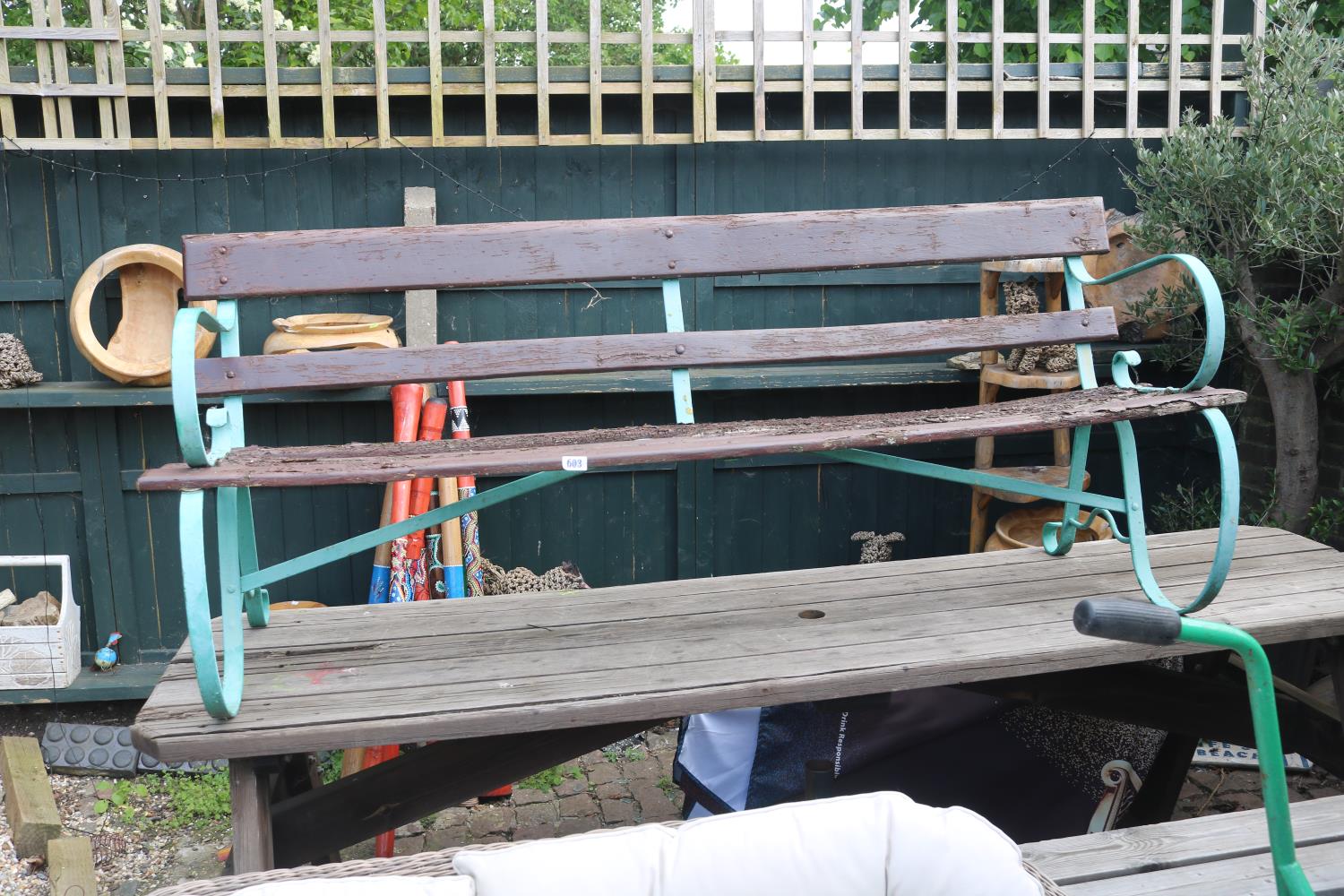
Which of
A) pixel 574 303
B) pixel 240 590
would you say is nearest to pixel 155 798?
pixel 240 590

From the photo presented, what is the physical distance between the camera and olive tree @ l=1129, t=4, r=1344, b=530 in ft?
11.8

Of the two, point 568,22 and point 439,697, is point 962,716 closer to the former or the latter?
point 439,697

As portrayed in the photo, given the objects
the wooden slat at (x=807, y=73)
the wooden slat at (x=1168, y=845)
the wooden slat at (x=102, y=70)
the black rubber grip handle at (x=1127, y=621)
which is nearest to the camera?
the black rubber grip handle at (x=1127, y=621)

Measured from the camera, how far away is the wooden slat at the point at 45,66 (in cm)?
372

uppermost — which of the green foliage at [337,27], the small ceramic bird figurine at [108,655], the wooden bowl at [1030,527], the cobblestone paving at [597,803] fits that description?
the green foliage at [337,27]

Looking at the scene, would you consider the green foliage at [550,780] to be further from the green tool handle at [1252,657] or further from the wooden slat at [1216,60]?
the wooden slat at [1216,60]

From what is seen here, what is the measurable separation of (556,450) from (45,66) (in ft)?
8.27

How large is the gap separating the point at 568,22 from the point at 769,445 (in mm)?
12012

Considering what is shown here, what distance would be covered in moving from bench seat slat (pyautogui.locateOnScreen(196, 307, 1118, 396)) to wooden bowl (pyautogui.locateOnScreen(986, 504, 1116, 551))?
1244 mm

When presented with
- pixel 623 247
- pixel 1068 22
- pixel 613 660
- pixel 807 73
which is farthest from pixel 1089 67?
pixel 613 660

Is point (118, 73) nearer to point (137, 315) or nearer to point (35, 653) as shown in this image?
point (137, 315)

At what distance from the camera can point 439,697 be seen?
7.47ft

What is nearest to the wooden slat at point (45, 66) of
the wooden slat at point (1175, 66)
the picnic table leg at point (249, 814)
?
the picnic table leg at point (249, 814)

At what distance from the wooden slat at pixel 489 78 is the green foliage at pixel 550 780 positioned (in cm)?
213
